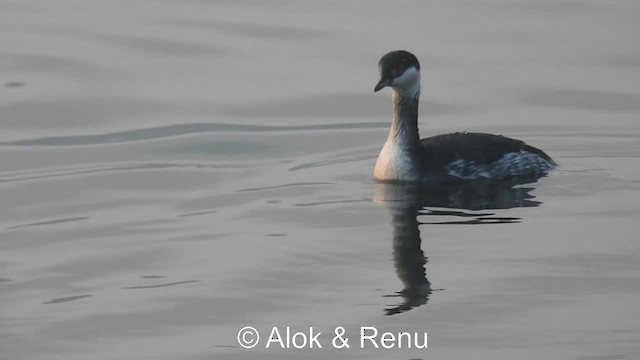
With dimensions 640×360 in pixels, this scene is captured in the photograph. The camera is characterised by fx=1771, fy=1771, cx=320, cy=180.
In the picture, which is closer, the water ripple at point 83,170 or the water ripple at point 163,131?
the water ripple at point 83,170

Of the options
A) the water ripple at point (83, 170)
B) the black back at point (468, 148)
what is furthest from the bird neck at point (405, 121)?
the water ripple at point (83, 170)

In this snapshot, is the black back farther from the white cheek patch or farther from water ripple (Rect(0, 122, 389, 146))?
water ripple (Rect(0, 122, 389, 146))

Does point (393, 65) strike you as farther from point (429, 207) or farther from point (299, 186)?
point (429, 207)

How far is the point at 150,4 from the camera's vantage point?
25.6 metres

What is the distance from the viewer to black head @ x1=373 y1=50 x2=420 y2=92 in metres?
17.3

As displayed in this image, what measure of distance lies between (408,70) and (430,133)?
2407 mm

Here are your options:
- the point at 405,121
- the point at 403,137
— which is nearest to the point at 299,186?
the point at 403,137

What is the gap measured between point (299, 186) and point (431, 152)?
54.3 inches

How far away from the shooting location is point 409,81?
57.8 ft

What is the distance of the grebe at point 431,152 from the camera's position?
56.9 feet

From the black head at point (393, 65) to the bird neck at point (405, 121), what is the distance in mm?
363

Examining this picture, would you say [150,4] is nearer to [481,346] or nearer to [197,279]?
[197,279]

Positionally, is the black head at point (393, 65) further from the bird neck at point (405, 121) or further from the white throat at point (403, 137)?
the bird neck at point (405, 121)

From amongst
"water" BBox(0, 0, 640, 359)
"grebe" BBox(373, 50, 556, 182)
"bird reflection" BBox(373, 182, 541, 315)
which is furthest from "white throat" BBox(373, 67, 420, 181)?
"water" BBox(0, 0, 640, 359)
